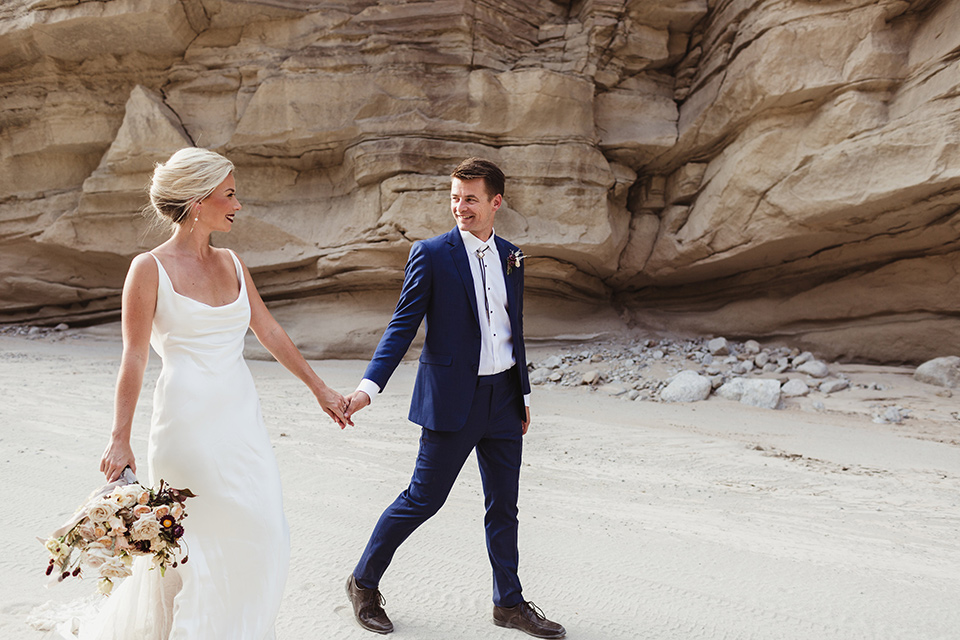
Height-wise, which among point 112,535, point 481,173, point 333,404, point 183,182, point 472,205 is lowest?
point 112,535

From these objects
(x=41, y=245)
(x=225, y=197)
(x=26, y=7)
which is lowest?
(x=225, y=197)

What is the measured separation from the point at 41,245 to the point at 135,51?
390 centimetres

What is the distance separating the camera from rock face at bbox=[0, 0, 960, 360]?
8742 millimetres

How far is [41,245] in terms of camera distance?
1135 cm

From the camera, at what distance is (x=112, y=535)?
161 centimetres

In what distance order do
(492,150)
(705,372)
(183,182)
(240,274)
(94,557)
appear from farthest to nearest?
1. (492,150)
2. (705,372)
3. (240,274)
4. (183,182)
5. (94,557)

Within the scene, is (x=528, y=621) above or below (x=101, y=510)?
below

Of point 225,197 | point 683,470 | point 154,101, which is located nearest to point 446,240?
point 225,197

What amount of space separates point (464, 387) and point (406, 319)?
371mm

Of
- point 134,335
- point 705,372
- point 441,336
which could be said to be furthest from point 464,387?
point 705,372

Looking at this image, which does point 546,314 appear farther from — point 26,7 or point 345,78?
point 26,7

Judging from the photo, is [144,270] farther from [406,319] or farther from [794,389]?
[794,389]

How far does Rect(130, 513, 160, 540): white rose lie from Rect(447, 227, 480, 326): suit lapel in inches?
52.5

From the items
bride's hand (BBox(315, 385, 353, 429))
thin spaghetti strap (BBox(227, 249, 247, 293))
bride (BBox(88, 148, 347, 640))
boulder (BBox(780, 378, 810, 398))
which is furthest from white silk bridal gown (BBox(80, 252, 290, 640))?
boulder (BBox(780, 378, 810, 398))
